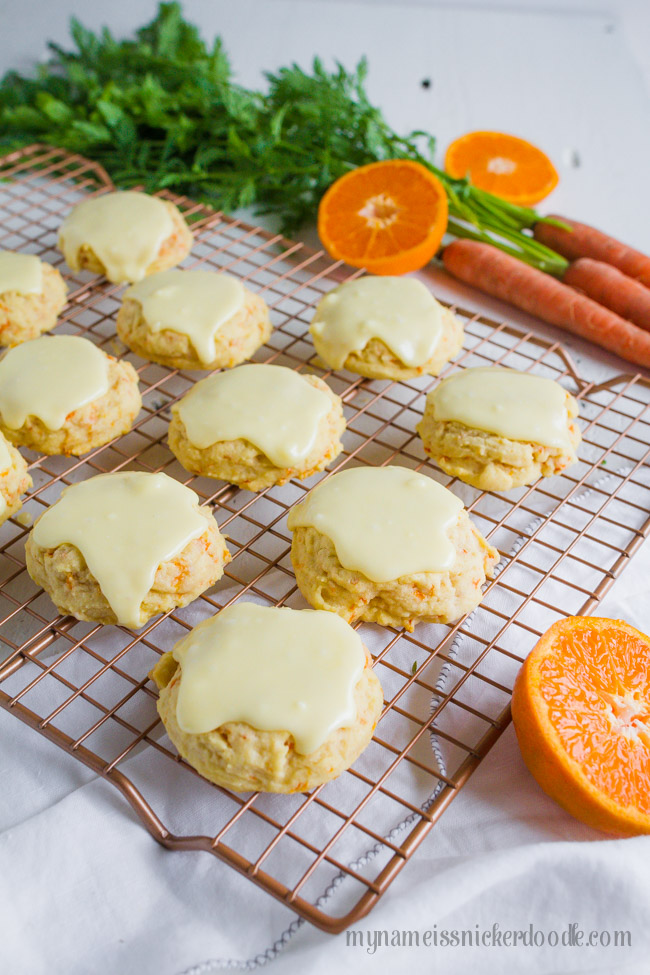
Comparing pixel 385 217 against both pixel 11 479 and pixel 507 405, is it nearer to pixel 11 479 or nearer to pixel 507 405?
pixel 507 405

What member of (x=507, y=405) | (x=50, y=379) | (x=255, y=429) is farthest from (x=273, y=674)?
(x=50, y=379)

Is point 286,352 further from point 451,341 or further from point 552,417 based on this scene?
point 552,417

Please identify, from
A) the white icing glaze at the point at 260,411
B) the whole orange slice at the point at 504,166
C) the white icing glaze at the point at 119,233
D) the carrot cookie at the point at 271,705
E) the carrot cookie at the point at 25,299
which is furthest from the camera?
the whole orange slice at the point at 504,166

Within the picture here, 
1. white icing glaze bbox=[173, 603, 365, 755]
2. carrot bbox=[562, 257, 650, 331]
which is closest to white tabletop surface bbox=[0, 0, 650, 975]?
white icing glaze bbox=[173, 603, 365, 755]

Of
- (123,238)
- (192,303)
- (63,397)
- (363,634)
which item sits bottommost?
(363,634)

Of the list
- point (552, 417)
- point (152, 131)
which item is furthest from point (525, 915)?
point (152, 131)

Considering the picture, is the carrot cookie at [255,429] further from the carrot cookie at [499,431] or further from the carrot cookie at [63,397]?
the carrot cookie at [499,431]

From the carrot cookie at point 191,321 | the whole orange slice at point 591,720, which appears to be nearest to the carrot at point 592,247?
the carrot cookie at point 191,321
